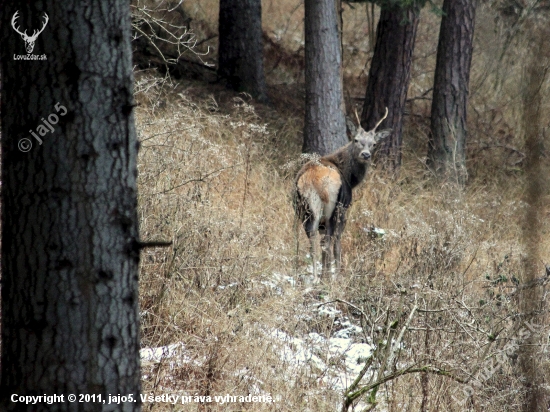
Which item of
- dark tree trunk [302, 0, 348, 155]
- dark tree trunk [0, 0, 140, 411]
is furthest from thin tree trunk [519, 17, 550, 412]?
dark tree trunk [302, 0, 348, 155]

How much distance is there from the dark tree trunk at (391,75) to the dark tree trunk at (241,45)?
2.22m

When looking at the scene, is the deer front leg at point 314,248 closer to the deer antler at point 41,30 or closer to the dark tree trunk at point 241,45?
the deer antler at point 41,30

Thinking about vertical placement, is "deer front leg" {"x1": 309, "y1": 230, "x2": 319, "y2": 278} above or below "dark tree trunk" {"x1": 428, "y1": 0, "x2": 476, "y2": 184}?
below

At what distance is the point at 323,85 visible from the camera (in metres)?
10.5

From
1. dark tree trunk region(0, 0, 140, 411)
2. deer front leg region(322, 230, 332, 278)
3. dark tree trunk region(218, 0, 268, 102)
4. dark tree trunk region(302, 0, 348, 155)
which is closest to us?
dark tree trunk region(0, 0, 140, 411)

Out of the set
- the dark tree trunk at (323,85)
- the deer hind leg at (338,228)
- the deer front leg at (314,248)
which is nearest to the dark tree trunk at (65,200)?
the deer front leg at (314,248)

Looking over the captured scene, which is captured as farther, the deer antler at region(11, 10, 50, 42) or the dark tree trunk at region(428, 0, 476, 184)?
the dark tree trunk at region(428, 0, 476, 184)

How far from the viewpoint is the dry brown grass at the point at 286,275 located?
180 inches

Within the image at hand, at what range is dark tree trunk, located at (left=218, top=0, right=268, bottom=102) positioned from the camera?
1314cm

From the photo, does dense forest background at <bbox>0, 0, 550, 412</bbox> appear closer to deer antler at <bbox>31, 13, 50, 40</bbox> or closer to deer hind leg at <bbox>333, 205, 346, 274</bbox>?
deer antler at <bbox>31, 13, 50, 40</bbox>

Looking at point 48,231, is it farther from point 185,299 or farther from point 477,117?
point 477,117

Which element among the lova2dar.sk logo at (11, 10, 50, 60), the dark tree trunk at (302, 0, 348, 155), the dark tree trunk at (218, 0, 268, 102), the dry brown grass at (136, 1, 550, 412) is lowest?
the dry brown grass at (136, 1, 550, 412)

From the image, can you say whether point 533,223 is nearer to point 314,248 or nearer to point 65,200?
point 65,200

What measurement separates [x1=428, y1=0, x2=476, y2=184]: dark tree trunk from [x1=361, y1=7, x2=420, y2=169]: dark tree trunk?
1.92 feet
